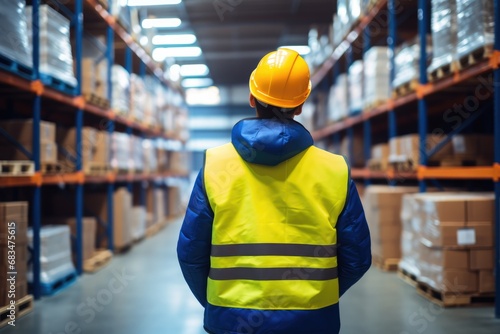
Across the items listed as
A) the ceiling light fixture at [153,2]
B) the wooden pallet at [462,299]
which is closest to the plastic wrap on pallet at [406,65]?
the wooden pallet at [462,299]

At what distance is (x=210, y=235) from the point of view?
1843mm

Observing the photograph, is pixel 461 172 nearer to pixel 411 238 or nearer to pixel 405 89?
pixel 411 238

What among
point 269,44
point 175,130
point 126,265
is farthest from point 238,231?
point 269,44

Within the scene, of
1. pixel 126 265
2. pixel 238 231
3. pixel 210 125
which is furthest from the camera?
pixel 210 125

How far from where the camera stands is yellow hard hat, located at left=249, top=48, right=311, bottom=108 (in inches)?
71.7

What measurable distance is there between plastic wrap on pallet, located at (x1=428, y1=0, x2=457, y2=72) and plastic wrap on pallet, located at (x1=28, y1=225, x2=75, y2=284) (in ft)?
16.3

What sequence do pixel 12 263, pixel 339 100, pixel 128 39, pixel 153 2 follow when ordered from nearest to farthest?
pixel 12 263, pixel 128 39, pixel 339 100, pixel 153 2

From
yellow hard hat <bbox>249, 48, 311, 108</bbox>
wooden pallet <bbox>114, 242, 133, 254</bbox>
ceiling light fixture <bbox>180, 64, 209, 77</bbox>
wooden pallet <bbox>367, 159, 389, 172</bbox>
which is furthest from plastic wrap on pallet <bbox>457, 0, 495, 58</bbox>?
ceiling light fixture <bbox>180, 64, 209, 77</bbox>

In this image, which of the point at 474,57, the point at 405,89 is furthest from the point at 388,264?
the point at 474,57

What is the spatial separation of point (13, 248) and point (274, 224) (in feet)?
11.2

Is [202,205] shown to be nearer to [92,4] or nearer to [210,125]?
[92,4]

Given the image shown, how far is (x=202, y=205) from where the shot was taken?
5.84 feet

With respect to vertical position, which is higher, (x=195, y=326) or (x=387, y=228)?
(x=387, y=228)

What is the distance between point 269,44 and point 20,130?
1060cm
